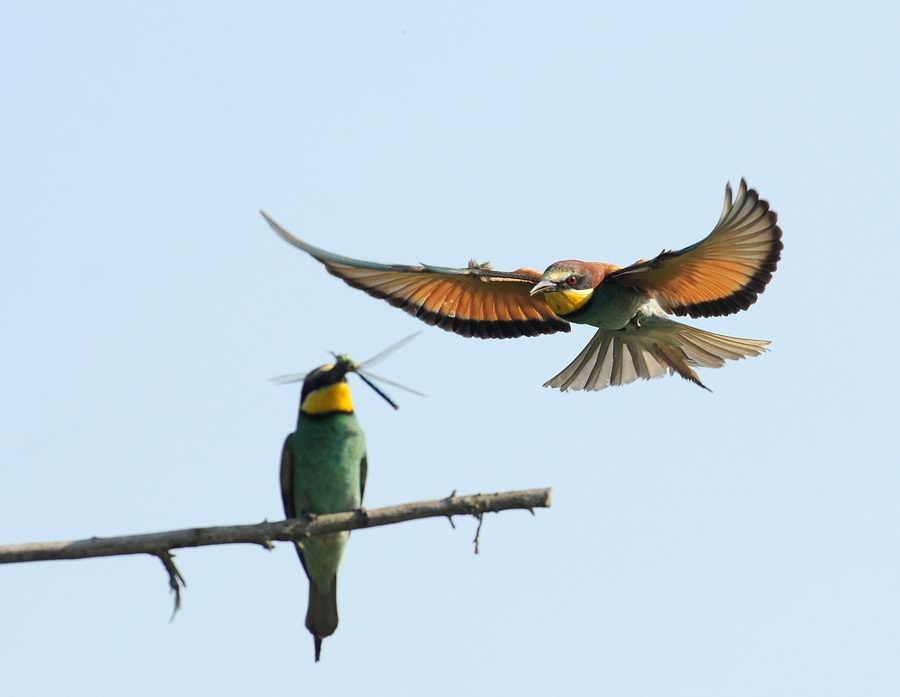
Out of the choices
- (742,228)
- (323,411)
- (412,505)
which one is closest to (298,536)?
(412,505)

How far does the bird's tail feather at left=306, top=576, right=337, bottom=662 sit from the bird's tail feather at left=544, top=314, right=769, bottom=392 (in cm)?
225

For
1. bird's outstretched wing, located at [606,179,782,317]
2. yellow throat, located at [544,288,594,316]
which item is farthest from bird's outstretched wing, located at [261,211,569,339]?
bird's outstretched wing, located at [606,179,782,317]

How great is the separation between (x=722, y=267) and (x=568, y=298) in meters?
0.77

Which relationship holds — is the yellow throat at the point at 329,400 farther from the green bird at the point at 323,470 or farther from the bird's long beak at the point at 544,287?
the bird's long beak at the point at 544,287

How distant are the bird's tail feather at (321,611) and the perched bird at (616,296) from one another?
1.61m

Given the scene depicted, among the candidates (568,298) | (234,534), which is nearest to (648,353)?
(568,298)

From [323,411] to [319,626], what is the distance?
87 cm

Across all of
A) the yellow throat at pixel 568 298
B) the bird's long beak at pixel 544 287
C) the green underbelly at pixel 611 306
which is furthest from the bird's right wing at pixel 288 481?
the green underbelly at pixel 611 306

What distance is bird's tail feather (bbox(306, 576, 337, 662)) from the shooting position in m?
5.14

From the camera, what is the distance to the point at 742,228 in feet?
19.6

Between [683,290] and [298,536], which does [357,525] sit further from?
[683,290]

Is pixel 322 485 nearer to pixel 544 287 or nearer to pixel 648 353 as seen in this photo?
pixel 544 287

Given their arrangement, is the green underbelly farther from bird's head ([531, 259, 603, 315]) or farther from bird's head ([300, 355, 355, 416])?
bird's head ([300, 355, 355, 416])

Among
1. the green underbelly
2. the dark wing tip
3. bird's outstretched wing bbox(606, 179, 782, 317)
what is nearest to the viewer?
bird's outstretched wing bbox(606, 179, 782, 317)
